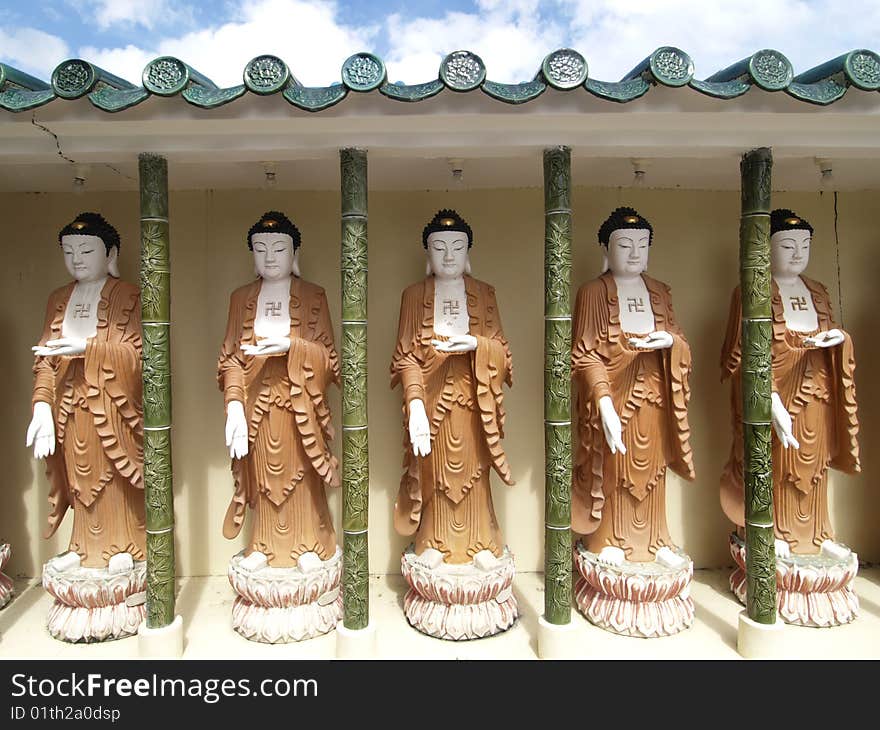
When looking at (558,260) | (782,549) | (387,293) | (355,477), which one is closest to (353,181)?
(558,260)

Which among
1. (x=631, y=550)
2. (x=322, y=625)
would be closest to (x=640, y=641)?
(x=631, y=550)

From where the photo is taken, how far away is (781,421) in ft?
11.5

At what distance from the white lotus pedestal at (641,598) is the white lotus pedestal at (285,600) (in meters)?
1.55

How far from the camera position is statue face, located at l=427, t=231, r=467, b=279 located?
3645 mm

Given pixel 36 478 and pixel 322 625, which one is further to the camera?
pixel 36 478

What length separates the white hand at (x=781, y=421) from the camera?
3.46 m

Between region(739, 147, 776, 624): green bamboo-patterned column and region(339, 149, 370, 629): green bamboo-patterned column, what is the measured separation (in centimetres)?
205

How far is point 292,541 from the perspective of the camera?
372 cm

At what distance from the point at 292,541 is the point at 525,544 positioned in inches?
67.9

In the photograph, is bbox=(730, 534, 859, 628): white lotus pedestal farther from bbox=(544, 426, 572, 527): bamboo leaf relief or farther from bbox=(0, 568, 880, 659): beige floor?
bbox=(544, 426, 572, 527): bamboo leaf relief

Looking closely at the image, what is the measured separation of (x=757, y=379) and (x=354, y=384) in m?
2.15

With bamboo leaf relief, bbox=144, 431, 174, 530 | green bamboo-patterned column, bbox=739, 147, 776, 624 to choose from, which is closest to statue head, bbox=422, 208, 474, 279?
green bamboo-patterned column, bbox=739, 147, 776, 624

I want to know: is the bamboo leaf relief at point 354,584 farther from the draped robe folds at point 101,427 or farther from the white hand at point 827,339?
the white hand at point 827,339
